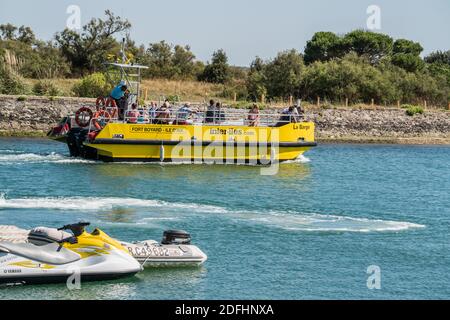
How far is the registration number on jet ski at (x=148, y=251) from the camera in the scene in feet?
56.4

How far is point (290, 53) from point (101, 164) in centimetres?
2947

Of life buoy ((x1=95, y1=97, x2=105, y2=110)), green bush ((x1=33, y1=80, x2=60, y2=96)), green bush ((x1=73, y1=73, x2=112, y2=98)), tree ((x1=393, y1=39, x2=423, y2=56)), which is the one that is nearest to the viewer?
life buoy ((x1=95, y1=97, x2=105, y2=110))

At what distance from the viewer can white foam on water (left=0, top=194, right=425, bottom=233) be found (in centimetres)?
2258

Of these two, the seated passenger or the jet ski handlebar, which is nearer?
the jet ski handlebar

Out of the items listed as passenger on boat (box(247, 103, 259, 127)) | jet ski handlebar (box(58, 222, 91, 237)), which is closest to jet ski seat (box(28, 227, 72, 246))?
jet ski handlebar (box(58, 222, 91, 237))

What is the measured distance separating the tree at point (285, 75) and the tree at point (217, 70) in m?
6.72

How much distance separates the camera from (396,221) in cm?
2406

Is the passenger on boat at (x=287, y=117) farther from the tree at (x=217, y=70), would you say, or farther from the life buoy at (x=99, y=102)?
the tree at (x=217, y=70)

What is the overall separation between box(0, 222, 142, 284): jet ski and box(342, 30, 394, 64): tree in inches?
2394

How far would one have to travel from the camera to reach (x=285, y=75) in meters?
59.4

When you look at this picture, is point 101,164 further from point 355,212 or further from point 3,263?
point 3,263

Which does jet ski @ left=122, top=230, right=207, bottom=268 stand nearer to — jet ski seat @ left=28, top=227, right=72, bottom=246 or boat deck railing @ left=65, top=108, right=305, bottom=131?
jet ski seat @ left=28, top=227, right=72, bottom=246

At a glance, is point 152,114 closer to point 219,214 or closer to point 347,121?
point 219,214

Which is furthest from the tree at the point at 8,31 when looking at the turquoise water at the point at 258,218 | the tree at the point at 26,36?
the turquoise water at the point at 258,218
